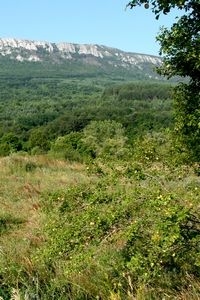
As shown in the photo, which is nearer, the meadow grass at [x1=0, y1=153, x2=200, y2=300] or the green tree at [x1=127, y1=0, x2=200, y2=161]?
the meadow grass at [x1=0, y1=153, x2=200, y2=300]

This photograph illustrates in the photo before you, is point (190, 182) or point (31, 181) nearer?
point (190, 182)

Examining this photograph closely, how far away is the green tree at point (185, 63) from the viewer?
33.3 feet

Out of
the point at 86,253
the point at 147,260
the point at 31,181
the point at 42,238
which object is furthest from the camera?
the point at 31,181

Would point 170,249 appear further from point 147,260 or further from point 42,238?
point 42,238

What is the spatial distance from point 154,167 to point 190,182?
1.84 feet

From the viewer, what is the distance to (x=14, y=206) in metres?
11.0

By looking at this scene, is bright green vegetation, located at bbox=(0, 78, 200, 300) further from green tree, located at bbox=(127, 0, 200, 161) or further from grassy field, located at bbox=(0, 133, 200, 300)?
green tree, located at bbox=(127, 0, 200, 161)

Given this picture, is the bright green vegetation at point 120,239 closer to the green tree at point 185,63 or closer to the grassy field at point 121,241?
the grassy field at point 121,241

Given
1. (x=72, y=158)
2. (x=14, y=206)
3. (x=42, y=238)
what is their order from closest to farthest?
(x=42, y=238)
(x=14, y=206)
(x=72, y=158)

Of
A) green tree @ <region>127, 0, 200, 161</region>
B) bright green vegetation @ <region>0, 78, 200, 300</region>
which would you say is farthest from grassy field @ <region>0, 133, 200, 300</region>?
green tree @ <region>127, 0, 200, 161</region>

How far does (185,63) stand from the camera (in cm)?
1155

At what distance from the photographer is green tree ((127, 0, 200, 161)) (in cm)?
1015

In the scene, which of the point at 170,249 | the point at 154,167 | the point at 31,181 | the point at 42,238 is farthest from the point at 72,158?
the point at 170,249

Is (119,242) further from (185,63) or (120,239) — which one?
(185,63)
